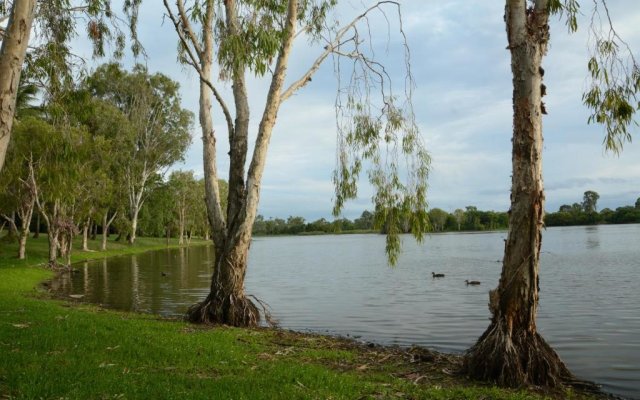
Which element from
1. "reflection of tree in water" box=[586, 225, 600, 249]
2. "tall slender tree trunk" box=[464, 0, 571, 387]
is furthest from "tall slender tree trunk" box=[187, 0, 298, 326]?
"reflection of tree in water" box=[586, 225, 600, 249]

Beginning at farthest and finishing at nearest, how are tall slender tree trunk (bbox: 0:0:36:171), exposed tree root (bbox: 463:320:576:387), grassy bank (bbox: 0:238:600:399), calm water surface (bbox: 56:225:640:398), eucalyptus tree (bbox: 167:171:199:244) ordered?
eucalyptus tree (bbox: 167:171:199:244)
calm water surface (bbox: 56:225:640:398)
exposed tree root (bbox: 463:320:576:387)
grassy bank (bbox: 0:238:600:399)
tall slender tree trunk (bbox: 0:0:36:171)

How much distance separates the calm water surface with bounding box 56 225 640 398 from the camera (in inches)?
490

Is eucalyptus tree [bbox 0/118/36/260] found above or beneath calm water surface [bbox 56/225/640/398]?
above

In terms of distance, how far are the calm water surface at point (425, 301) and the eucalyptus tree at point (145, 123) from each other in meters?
16.4

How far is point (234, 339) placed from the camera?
10195 millimetres

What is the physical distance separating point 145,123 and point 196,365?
4293cm

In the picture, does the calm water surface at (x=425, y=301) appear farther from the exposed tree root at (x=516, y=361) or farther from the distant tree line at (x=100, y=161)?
the distant tree line at (x=100, y=161)

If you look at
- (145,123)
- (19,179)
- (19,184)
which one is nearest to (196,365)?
(19,179)

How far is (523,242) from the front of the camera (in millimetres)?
7781

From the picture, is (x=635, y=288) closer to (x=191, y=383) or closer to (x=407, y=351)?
(x=407, y=351)

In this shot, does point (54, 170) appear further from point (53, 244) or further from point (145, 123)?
point (145, 123)

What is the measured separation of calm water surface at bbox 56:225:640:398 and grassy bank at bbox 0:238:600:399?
308 centimetres

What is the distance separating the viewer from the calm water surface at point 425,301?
40.9 ft

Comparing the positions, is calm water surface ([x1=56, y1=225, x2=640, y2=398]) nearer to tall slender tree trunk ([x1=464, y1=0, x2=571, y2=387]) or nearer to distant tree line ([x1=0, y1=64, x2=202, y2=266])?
tall slender tree trunk ([x1=464, y1=0, x2=571, y2=387])
